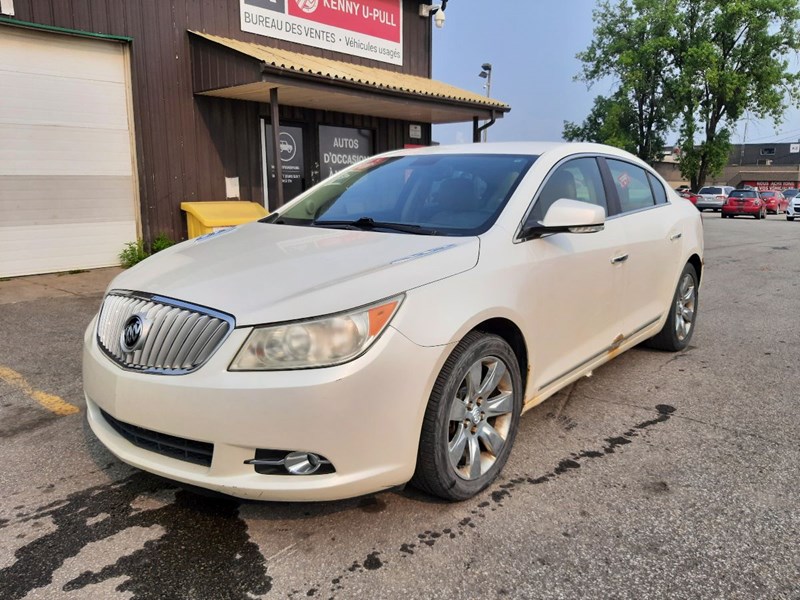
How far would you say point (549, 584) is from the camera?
7.23ft

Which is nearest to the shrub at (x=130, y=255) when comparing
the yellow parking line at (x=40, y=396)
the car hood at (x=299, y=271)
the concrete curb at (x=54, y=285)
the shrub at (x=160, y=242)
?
the shrub at (x=160, y=242)

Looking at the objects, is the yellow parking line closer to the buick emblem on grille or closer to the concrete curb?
the buick emblem on grille

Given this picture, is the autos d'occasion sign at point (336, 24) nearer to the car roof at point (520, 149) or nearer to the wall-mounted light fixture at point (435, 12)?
the wall-mounted light fixture at point (435, 12)

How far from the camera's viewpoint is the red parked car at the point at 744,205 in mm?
30297

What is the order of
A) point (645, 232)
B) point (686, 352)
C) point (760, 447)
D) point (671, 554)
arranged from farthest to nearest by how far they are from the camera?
point (686, 352) < point (645, 232) < point (760, 447) < point (671, 554)

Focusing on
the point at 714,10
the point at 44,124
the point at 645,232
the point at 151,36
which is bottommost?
the point at 645,232

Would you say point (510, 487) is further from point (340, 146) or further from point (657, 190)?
point (340, 146)

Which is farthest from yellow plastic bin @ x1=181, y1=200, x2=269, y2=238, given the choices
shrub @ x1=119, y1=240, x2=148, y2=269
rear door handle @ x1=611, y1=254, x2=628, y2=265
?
rear door handle @ x1=611, y1=254, x2=628, y2=265

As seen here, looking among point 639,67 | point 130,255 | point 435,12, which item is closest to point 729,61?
point 639,67

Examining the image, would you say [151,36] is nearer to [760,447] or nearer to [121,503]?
[121,503]

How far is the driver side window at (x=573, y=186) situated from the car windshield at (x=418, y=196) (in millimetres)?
161

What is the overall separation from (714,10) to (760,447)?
41.0 metres

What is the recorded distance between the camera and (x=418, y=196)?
3.53 meters

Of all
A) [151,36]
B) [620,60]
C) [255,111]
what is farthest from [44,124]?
[620,60]
